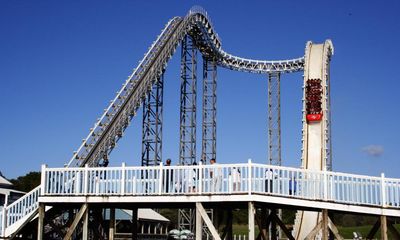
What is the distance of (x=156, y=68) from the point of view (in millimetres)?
35188

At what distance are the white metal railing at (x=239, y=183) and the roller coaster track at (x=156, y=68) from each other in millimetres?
5594

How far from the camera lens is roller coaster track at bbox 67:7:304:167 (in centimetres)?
2936

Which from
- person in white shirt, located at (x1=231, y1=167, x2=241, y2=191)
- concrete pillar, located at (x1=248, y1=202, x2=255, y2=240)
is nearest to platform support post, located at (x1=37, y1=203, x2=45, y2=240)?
person in white shirt, located at (x1=231, y1=167, x2=241, y2=191)

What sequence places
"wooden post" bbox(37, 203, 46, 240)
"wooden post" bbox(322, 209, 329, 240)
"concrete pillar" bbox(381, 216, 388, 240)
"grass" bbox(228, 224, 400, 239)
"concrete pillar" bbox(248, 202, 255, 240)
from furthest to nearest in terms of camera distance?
"grass" bbox(228, 224, 400, 239)
"wooden post" bbox(37, 203, 46, 240)
"concrete pillar" bbox(381, 216, 388, 240)
"wooden post" bbox(322, 209, 329, 240)
"concrete pillar" bbox(248, 202, 255, 240)

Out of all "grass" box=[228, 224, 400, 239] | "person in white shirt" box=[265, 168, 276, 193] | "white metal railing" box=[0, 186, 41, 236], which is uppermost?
"grass" box=[228, 224, 400, 239]

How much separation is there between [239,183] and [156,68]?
54.4 ft

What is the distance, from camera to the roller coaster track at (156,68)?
29.4 meters

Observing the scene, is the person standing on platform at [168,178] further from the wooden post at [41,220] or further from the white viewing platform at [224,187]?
the wooden post at [41,220]

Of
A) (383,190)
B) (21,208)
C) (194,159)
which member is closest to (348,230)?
(194,159)

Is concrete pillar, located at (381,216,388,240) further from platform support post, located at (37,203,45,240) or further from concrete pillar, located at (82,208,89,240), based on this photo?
platform support post, located at (37,203,45,240)

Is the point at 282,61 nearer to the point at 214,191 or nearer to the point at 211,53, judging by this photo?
the point at 211,53

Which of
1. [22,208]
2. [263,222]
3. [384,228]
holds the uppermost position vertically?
[22,208]

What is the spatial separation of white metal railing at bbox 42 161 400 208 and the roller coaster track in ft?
18.4

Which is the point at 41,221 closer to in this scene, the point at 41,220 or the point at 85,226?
the point at 41,220
